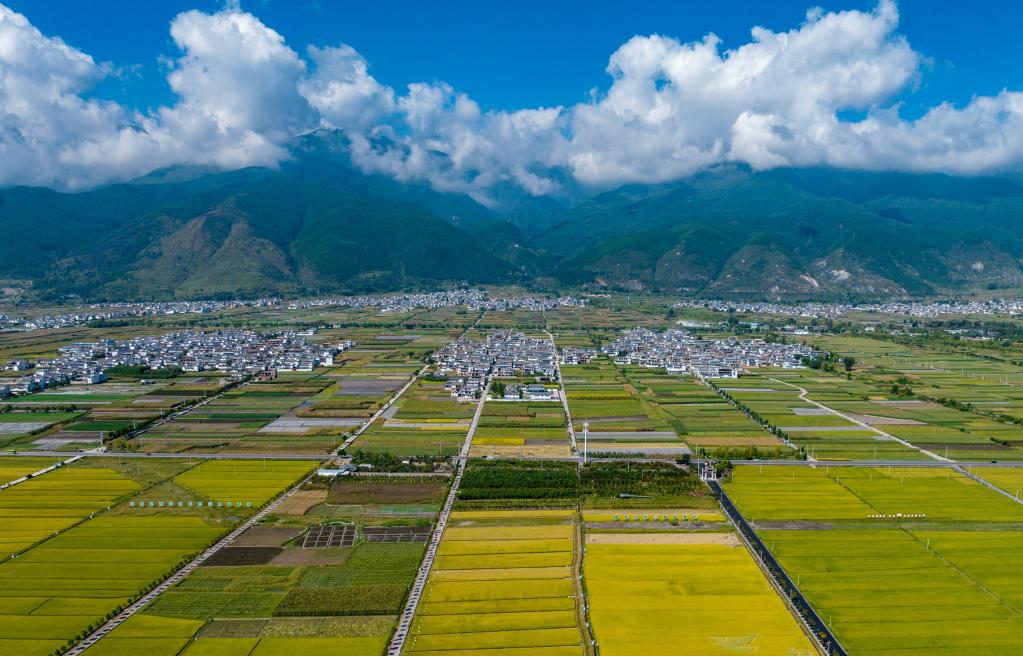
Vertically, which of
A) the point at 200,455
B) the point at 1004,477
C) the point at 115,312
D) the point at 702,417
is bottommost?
the point at 200,455

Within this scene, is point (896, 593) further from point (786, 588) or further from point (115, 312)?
point (115, 312)

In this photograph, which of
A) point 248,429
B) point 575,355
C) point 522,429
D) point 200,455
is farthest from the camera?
point 575,355

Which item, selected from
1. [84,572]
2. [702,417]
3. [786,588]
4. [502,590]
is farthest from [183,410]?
[786,588]

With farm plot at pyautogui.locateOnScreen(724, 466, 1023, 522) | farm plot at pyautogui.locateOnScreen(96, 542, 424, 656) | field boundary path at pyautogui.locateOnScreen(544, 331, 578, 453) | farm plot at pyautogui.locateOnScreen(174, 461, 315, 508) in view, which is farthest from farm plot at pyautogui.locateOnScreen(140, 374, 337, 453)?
farm plot at pyautogui.locateOnScreen(724, 466, 1023, 522)

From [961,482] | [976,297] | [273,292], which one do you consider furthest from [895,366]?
[273,292]

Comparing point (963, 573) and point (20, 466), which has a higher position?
point (20, 466)

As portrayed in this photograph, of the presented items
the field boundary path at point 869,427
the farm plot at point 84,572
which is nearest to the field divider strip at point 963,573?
the field boundary path at point 869,427

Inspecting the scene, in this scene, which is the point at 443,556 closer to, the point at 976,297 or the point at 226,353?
the point at 226,353
